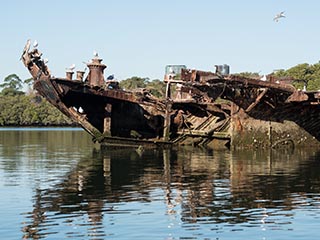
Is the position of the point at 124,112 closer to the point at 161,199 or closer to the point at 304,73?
the point at 161,199

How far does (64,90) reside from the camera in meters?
42.0

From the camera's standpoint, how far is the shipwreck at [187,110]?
1583 inches

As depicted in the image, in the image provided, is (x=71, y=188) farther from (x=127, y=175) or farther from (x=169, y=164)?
(x=169, y=164)

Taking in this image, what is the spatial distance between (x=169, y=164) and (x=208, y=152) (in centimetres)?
939

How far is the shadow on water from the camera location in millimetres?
17250

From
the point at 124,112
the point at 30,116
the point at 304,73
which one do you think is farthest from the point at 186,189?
the point at 30,116

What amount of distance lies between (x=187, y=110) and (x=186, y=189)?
25.1 m

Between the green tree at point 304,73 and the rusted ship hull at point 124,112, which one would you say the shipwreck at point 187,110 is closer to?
the rusted ship hull at point 124,112

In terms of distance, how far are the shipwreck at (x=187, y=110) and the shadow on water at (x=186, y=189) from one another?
17.5 ft

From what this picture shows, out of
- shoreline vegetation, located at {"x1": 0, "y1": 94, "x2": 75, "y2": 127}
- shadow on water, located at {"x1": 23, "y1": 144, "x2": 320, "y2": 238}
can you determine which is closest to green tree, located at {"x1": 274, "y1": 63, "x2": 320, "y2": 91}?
shoreline vegetation, located at {"x1": 0, "y1": 94, "x2": 75, "y2": 127}

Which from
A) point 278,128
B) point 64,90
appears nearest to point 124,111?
point 64,90

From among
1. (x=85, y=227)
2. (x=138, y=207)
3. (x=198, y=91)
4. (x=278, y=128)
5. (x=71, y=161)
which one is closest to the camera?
(x=85, y=227)

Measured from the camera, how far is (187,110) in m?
47.2

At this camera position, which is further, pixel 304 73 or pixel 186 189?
pixel 304 73
